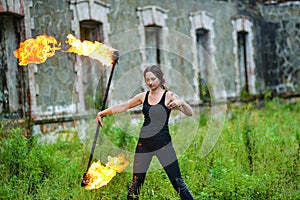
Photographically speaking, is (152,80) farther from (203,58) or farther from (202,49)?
(202,49)

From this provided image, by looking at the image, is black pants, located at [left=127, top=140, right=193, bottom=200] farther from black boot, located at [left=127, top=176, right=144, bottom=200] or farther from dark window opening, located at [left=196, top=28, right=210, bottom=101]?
dark window opening, located at [left=196, top=28, right=210, bottom=101]

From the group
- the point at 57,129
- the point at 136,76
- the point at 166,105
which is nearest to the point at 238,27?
the point at 136,76

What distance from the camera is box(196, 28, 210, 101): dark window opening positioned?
1659 cm

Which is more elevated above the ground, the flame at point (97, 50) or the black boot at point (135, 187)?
the flame at point (97, 50)

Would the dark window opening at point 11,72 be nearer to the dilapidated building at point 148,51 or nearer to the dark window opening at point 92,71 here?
the dilapidated building at point 148,51

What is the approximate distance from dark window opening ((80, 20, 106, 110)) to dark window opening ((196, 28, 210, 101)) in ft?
15.4

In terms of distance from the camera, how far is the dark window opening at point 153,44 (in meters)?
14.6

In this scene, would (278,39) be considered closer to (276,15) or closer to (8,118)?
(276,15)

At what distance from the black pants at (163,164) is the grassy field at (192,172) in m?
0.60

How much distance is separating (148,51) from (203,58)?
3067mm

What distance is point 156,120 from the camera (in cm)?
578

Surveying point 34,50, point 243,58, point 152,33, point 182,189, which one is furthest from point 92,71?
point 243,58

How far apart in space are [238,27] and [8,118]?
11022mm

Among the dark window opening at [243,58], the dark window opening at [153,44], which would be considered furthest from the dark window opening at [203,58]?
the dark window opening at [243,58]
